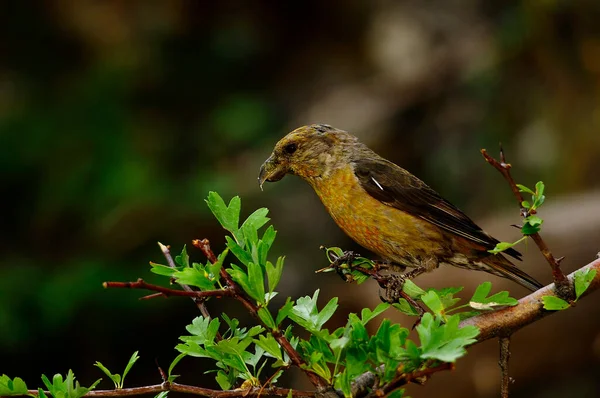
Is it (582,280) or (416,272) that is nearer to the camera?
(582,280)

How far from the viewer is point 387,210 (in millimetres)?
3465

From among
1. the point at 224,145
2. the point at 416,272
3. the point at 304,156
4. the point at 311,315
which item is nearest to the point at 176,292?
the point at 311,315

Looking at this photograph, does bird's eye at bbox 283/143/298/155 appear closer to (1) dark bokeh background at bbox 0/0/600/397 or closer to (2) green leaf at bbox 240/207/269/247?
(2) green leaf at bbox 240/207/269/247

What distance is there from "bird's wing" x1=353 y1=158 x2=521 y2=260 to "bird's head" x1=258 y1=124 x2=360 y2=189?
0.45ft

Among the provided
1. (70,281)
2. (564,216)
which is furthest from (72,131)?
(564,216)

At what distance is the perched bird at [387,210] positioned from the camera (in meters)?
3.35

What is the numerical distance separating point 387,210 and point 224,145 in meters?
5.67

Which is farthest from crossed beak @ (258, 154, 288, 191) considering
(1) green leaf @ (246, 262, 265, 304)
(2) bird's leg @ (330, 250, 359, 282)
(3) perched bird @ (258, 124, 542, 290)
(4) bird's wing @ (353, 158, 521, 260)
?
(1) green leaf @ (246, 262, 265, 304)

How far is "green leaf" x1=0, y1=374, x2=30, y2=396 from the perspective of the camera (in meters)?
1.96

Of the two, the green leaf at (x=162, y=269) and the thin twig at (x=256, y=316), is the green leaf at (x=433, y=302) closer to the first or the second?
the thin twig at (x=256, y=316)

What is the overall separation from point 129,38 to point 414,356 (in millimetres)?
8724

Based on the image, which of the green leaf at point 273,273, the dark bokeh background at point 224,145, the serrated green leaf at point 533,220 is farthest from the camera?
the dark bokeh background at point 224,145

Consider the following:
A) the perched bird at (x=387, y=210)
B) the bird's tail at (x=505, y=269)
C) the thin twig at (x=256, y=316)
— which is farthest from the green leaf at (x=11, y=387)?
the bird's tail at (x=505, y=269)

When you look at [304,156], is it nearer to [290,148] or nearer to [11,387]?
[290,148]
